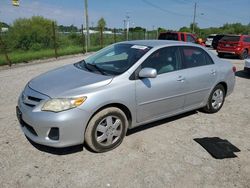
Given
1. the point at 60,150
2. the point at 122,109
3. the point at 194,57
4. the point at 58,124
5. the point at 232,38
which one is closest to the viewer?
the point at 58,124

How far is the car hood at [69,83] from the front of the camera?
3.36 metres

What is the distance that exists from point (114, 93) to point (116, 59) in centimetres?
104

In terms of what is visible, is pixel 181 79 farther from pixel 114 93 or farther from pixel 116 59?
pixel 114 93

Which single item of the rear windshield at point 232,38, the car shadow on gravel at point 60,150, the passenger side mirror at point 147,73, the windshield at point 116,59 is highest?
the rear windshield at point 232,38

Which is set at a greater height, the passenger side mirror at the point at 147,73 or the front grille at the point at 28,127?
the passenger side mirror at the point at 147,73

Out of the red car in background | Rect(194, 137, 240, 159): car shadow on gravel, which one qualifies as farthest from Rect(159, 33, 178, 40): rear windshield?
Rect(194, 137, 240, 159): car shadow on gravel

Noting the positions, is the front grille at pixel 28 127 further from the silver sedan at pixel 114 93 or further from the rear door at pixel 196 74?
the rear door at pixel 196 74

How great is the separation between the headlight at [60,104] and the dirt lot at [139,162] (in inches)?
30.2

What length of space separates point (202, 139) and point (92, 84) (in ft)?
7.10

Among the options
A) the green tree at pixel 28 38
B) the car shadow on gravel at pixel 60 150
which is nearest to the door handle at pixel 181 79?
the car shadow on gravel at pixel 60 150

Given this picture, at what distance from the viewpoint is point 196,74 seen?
4.71 m

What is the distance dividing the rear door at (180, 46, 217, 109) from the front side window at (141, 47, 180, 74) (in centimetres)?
18

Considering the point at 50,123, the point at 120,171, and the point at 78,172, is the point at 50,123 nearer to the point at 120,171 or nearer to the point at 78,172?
the point at 78,172

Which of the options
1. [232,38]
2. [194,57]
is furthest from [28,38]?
[194,57]
